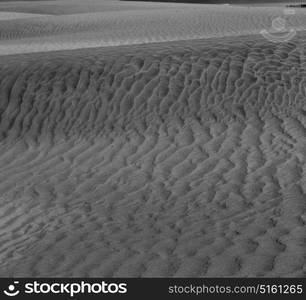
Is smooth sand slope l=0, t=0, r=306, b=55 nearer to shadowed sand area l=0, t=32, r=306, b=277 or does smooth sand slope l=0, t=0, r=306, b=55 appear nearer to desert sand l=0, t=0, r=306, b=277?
desert sand l=0, t=0, r=306, b=277

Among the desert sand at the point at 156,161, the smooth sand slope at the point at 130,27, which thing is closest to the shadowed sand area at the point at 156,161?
the desert sand at the point at 156,161

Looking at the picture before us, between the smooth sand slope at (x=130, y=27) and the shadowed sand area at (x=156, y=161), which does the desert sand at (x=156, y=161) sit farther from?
the smooth sand slope at (x=130, y=27)

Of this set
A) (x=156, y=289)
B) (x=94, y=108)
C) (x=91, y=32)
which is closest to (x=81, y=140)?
(x=94, y=108)

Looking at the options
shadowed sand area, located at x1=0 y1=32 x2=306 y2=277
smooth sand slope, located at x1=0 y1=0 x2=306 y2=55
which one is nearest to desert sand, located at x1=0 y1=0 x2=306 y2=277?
shadowed sand area, located at x1=0 y1=32 x2=306 y2=277

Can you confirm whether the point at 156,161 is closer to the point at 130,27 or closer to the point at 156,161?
the point at 156,161

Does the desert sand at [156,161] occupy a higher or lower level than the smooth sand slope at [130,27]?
lower

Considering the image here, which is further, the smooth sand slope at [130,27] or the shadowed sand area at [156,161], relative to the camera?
the smooth sand slope at [130,27]
